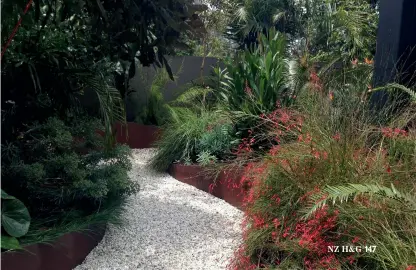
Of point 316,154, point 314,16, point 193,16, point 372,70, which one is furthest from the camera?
point 314,16

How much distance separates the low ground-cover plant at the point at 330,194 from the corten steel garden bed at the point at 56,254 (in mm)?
1200

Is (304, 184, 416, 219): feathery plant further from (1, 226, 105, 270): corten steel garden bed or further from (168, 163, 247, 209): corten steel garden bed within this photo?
(168, 163, 247, 209): corten steel garden bed

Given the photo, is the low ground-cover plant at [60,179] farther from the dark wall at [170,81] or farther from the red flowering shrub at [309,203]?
the dark wall at [170,81]

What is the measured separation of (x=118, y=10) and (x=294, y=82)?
3160 millimetres

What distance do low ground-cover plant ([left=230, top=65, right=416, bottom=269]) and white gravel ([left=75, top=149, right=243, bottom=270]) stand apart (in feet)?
1.68

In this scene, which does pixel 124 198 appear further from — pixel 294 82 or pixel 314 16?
pixel 314 16

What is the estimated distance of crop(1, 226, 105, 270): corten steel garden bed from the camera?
11.6 feet

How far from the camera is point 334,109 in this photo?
4535 mm

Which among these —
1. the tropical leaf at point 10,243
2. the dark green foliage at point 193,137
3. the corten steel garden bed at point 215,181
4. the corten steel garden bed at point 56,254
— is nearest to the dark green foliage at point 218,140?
the dark green foliage at point 193,137

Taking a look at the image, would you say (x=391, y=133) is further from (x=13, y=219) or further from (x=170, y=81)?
(x=170, y=81)

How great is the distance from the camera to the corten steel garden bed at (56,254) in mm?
3539

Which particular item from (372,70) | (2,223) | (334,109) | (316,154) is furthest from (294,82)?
(2,223)

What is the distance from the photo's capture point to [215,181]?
6.47 metres

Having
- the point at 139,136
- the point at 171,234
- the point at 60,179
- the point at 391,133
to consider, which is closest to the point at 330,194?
the point at 391,133
